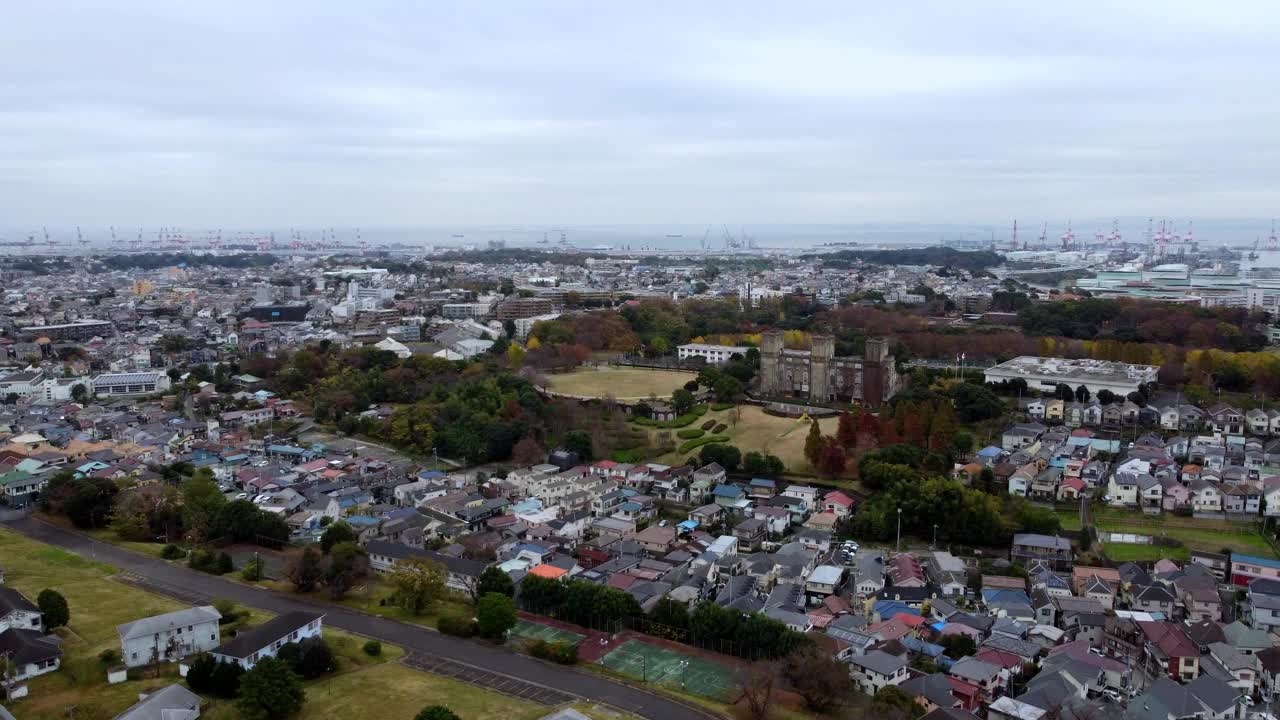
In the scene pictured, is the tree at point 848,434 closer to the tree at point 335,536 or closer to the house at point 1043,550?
the house at point 1043,550

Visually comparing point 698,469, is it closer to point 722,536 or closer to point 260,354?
point 722,536

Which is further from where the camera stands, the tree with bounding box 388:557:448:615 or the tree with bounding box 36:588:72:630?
the tree with bounding box 388:557:448:615

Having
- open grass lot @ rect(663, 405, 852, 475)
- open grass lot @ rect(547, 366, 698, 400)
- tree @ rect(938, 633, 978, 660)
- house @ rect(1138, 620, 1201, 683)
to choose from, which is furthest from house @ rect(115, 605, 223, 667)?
open grass lot @ rect(547, 366, 698, 400)

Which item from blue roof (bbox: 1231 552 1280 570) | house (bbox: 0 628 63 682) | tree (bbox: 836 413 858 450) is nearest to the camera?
house (bbox: 0 628 63 682)

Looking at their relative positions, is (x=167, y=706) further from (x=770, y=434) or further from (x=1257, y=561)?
(x=1257, y=561)

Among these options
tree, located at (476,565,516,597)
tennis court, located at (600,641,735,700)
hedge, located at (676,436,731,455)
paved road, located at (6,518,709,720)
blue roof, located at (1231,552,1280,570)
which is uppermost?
hedge, located at (676,436,731,455)

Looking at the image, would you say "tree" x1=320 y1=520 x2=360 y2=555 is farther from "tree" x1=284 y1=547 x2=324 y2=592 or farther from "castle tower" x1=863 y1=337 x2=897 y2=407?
"castle tower" x1=863 y1=337 x2=897 y2=407
